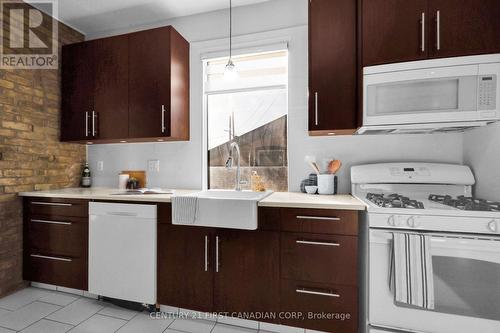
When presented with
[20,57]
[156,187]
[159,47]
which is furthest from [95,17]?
[156,187]

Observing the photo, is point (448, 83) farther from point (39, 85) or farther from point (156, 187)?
point (39, 85)

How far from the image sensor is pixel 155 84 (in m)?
2.32

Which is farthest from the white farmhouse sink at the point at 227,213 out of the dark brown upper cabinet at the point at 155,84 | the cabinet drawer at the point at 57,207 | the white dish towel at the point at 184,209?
the cabinet drawer at the point at 57,207

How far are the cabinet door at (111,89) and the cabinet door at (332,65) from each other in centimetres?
174

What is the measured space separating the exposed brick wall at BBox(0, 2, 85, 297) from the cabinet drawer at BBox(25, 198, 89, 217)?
0.15 meters

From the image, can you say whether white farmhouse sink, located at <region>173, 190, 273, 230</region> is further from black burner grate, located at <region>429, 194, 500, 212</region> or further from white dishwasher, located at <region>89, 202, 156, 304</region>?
black burner grate, located at <region>429, 194, 500, 212</region>

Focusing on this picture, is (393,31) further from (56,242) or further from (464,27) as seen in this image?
(56,242)

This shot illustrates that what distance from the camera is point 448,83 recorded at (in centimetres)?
158

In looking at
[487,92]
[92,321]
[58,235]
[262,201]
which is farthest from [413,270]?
[58,235]

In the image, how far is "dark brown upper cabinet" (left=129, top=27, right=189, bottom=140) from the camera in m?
2.29

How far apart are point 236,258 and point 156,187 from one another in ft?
4.62

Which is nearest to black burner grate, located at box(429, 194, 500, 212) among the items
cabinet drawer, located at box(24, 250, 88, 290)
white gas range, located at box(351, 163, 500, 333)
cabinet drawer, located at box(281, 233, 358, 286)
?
white gas range, located at box(351, 163, 500, 333)

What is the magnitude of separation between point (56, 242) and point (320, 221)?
7.44 feet

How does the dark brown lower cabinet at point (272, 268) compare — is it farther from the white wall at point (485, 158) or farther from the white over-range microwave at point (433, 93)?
the white wall at point (485, 158)
